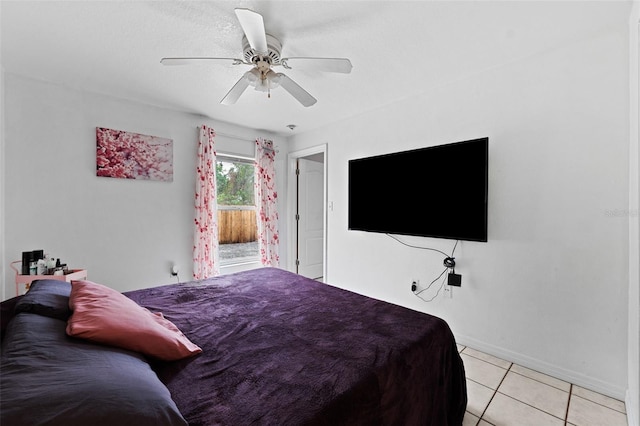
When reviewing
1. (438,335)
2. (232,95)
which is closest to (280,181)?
(232,95)

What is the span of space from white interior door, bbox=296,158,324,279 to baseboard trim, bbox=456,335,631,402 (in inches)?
107

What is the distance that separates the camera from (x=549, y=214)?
2068mm

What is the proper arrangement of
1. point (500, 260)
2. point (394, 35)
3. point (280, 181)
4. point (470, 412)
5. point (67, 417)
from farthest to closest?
point (280, 181), point (500, 260), point (394, 35), point (470, 412), point (67, 417)

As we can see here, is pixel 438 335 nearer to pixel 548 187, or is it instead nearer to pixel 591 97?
pixel 548 187

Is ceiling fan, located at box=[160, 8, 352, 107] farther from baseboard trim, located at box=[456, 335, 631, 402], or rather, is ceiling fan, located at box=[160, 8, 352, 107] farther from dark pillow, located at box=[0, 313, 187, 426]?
baseboard trim, located at box=[456, 335, 631, 402]

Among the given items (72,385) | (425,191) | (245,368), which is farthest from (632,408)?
(72,385)

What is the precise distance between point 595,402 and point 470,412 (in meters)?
0.86

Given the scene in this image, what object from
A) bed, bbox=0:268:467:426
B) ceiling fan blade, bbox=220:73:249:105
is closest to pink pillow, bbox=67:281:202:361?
bed, bbox=0:268:467:426

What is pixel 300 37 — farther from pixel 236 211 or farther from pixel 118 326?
pixel 236 211

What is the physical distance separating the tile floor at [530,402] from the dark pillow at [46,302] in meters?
2.21

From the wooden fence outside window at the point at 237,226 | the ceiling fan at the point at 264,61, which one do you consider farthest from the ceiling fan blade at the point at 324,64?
the wooden fence outside window at the point at 237,226

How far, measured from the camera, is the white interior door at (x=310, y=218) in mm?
4680

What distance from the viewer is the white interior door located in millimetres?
4680

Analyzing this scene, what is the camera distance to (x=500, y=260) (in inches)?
91.2
